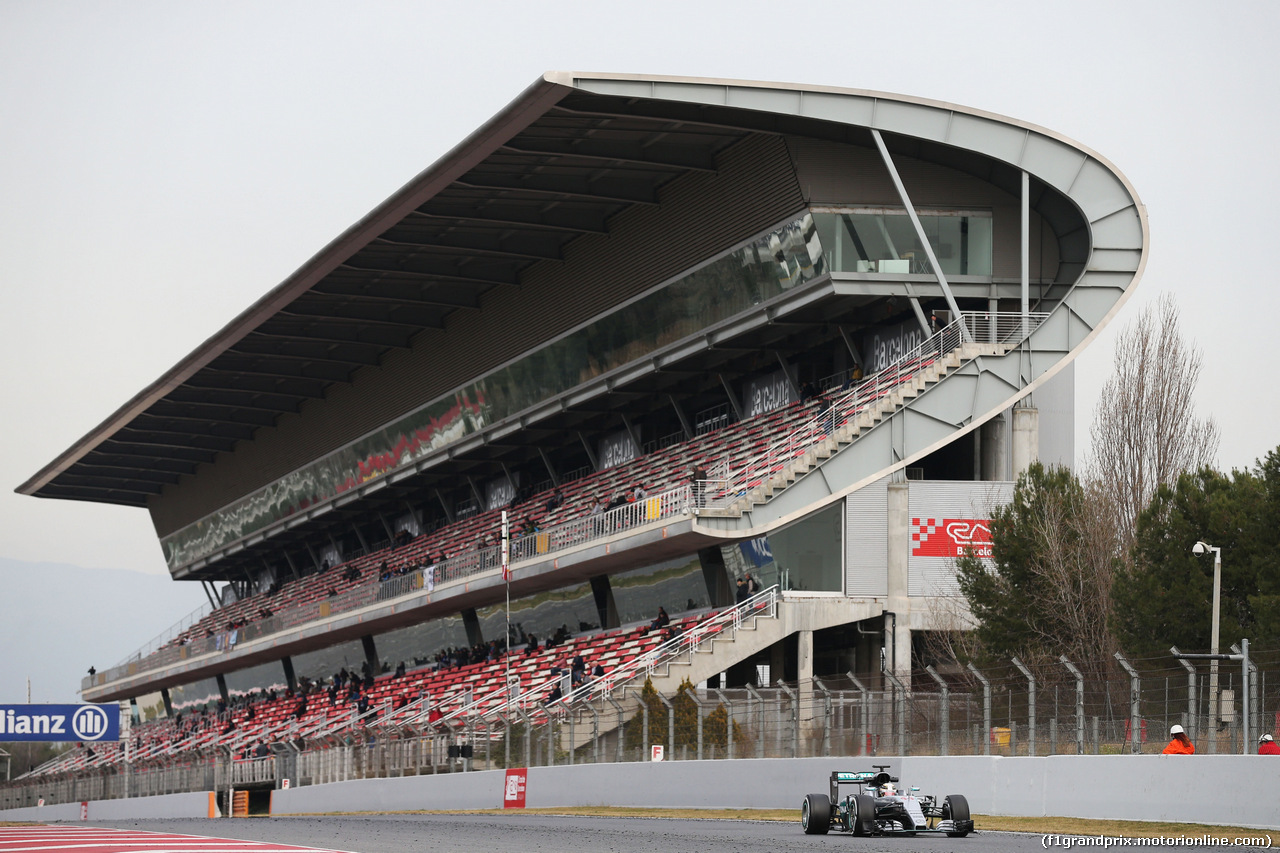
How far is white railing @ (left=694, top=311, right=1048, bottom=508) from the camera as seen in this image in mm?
40688

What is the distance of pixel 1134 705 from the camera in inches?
858

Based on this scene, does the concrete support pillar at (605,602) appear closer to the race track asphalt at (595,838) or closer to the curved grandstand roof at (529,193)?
the curved grandstand roof at (529,193)

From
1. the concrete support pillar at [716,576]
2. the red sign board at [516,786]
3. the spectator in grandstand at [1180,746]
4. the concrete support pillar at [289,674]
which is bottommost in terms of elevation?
the concrete support pillar at [289,674]

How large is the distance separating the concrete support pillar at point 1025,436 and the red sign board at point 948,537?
170 centimetres

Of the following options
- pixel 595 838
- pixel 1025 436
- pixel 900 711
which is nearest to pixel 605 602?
pixel 1025 436

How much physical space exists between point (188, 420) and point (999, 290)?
44547mm

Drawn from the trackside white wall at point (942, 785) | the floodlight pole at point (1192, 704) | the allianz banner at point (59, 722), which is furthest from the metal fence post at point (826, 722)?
the allianz banner at point (59, 722)

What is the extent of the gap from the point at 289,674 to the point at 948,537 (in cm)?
3760

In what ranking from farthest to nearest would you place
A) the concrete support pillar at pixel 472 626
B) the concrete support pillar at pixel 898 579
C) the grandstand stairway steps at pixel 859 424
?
the concrete support pillar at pixel 472 626 → the concrete support pillar at pixel 898 579 → the grandstand stairway steps at pixel 859 424

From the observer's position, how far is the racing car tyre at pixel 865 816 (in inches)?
804

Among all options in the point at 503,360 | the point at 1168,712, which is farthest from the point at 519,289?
the point at 1168,712

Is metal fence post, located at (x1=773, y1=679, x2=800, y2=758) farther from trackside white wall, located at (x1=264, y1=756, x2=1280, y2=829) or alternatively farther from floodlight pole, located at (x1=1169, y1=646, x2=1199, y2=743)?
floodlight pole, located at (x1=1169, y1=646, x2=1199, y2=743)

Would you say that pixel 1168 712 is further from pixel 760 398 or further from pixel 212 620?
pixel 212 620

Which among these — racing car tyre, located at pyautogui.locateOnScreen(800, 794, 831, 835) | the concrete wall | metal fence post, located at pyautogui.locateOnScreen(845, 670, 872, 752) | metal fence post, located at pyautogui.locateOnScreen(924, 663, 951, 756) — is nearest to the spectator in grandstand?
the concrete wall
